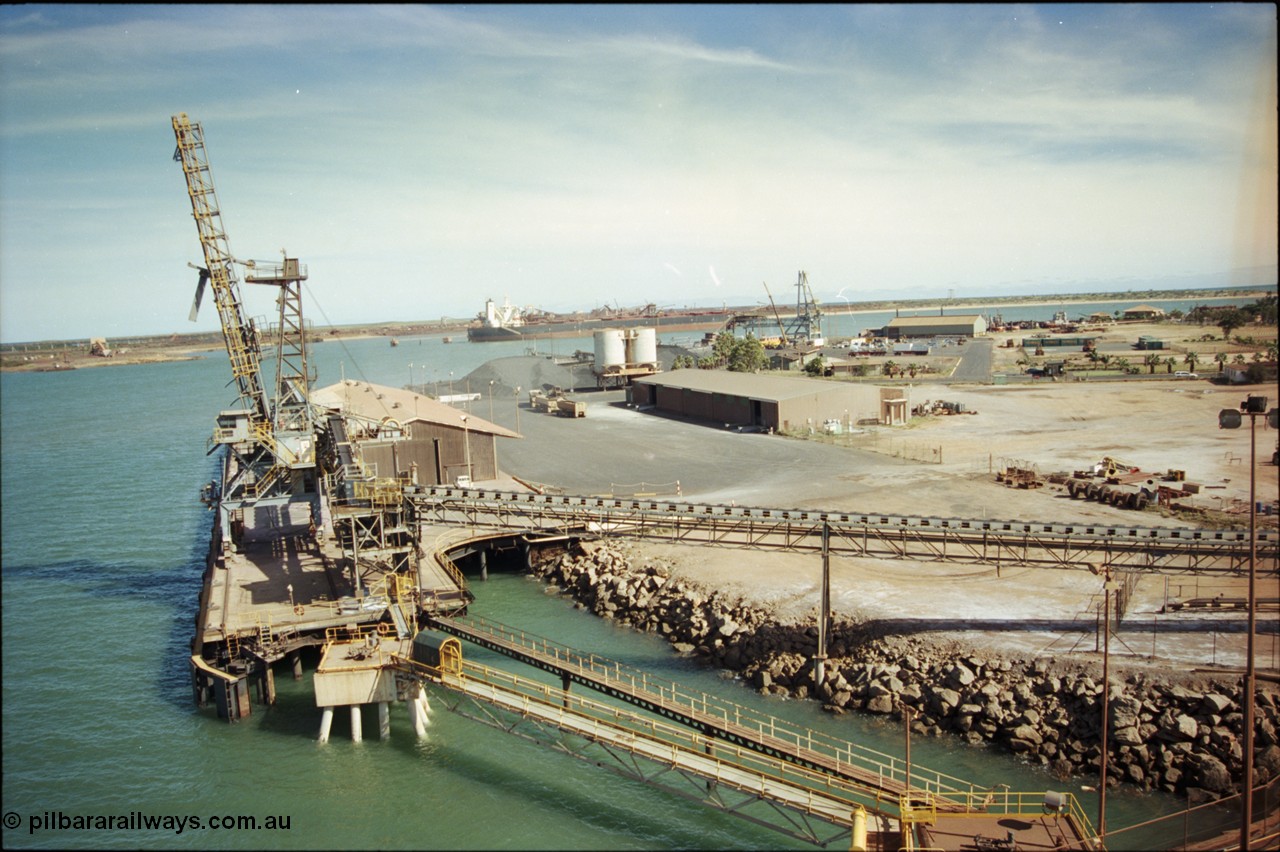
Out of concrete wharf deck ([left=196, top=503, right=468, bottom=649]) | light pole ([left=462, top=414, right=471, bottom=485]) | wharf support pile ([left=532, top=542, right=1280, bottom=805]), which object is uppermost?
light pole ([left=462, top=414, right=471, bottom=485])

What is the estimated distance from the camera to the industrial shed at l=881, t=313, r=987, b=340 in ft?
428

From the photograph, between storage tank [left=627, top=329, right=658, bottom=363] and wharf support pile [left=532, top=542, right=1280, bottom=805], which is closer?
wharf support pile [left=532, top=542, right=1280, bottom=805]

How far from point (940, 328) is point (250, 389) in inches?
4688

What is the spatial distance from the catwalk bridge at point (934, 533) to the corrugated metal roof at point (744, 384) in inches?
949

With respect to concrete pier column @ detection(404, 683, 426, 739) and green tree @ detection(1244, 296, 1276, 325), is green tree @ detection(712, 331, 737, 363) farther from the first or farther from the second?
green tree @ detection(1244, 296, 1276, 325)

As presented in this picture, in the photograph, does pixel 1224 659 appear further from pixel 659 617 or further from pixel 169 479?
pixel 169 479

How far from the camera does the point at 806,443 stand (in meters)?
48.1

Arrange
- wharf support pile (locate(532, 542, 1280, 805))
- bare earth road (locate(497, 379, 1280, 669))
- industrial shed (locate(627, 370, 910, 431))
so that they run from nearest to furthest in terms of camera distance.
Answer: wharf support pile (locate(532, 542, 1280, 805)) < bare earth road (locate(497, 379, 1280, 669)) < industrial shed (locate(627, 370, 910, 431))

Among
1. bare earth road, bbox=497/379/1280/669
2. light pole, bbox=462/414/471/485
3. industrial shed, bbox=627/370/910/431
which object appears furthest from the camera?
industrial shed, bbox=627/370/910/431

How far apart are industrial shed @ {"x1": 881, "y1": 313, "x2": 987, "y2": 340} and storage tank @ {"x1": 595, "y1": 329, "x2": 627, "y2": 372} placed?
224 feet

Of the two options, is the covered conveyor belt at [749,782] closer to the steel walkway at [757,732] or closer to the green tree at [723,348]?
the steel walkway at [757,732]

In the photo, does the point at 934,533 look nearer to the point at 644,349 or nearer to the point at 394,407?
the point at 394,407

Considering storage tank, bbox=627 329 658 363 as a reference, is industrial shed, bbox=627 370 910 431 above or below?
below

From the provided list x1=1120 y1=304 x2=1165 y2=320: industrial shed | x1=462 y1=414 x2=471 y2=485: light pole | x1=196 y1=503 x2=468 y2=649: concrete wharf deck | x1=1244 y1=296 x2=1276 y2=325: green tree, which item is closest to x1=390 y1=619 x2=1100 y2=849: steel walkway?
x1=196 y1=503 x2=468 y2=649: concrete wharf deck
